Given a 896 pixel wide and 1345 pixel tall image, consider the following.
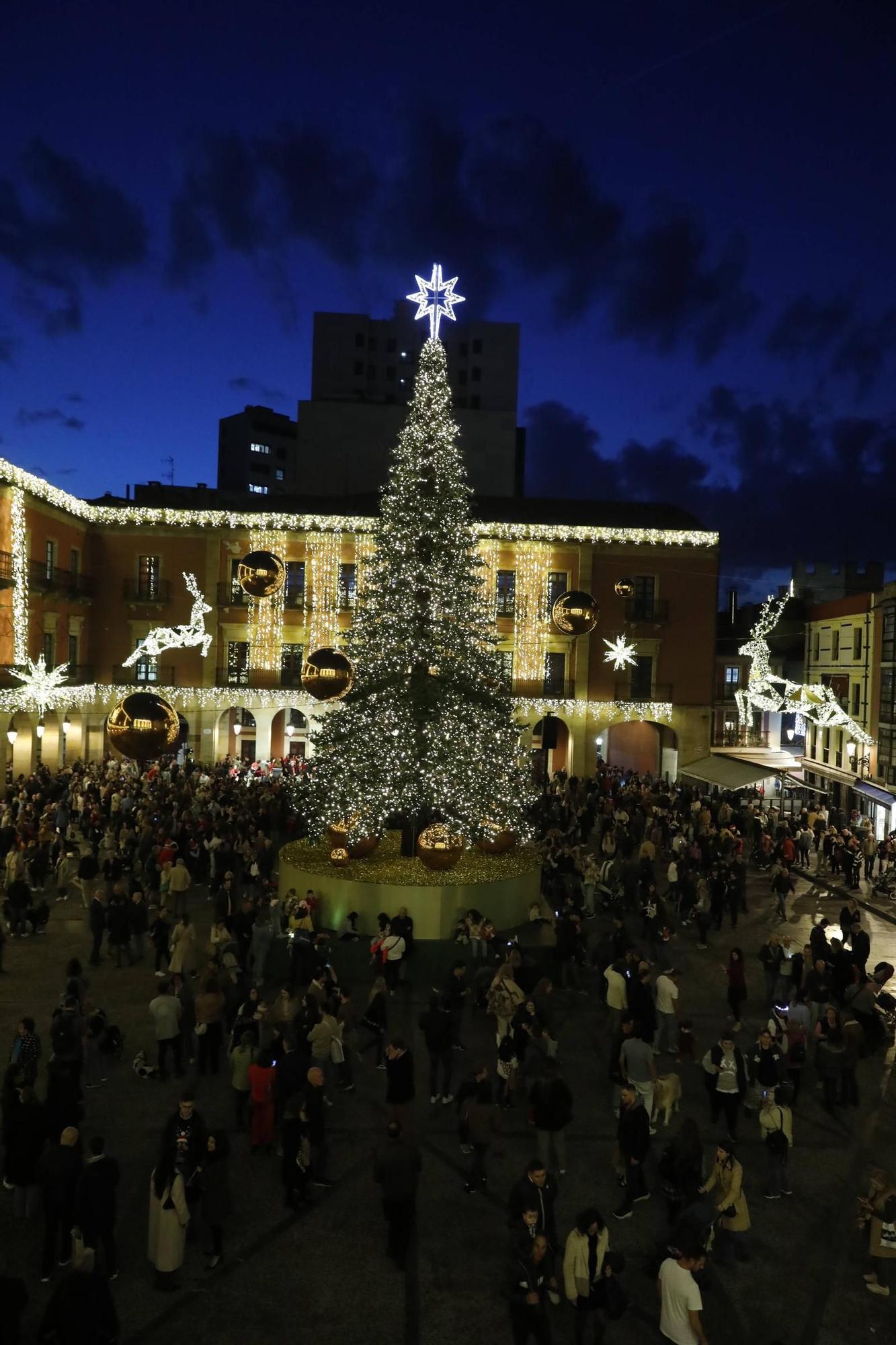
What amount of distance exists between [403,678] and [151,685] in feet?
68.0

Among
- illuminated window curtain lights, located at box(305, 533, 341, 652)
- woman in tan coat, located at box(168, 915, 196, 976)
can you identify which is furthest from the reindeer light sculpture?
woman in tan coat, located at box(168, 915, 196, 976)

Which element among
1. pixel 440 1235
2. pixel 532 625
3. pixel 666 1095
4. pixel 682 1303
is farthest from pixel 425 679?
pixel 532 625

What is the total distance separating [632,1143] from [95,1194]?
14.0 feet

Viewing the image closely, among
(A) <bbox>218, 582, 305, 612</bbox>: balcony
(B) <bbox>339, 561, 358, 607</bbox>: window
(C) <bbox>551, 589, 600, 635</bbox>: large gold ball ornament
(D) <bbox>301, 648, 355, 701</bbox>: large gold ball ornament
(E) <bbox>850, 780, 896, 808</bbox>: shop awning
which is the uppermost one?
(B) <bbox>339, 561, 358, 607</bbox>: window

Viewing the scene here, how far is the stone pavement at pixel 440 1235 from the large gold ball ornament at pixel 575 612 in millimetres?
10001

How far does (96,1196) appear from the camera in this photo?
5961mm

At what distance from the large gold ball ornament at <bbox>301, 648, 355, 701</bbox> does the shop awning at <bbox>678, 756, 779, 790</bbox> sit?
41.7 feet

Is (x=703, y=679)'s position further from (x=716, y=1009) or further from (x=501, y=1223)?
(x=501, y=1223)

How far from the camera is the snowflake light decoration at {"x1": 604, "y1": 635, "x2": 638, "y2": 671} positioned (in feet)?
106

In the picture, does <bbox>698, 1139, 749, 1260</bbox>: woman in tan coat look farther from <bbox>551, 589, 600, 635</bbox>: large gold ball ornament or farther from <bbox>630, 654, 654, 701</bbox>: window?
<bbox>630, 654, 654, 701</bbox>: window

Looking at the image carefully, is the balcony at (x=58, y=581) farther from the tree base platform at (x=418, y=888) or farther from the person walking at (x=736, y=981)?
the person walking at (x=736, y=981)

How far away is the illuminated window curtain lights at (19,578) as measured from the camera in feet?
89.2

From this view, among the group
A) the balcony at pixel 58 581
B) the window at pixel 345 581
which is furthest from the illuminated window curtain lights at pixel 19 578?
the window at pixel 345 581

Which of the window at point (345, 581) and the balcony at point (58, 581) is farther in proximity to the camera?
the window at point (345, 581)
